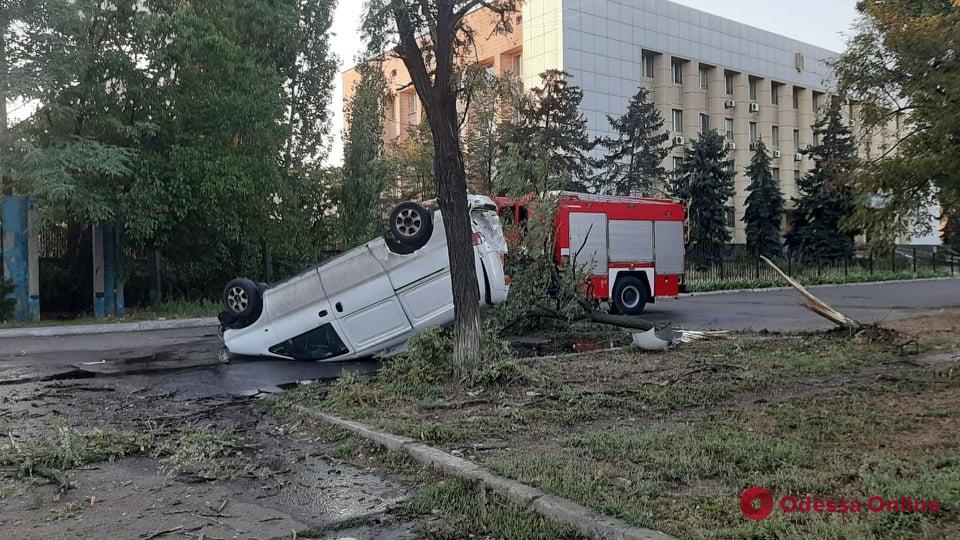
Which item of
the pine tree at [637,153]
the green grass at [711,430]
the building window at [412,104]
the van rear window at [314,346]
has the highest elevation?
the building window at [412,104]

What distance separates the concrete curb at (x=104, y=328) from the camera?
611 inches

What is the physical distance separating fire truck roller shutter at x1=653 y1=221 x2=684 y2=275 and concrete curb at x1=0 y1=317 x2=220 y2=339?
1091 cm

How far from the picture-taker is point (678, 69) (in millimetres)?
46844

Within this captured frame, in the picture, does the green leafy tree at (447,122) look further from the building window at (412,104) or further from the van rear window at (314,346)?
the building window at (412,104)

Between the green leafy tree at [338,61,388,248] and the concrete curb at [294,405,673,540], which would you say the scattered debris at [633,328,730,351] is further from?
the green leafy tree at [338,61,388,248]

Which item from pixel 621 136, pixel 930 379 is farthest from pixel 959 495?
pixel 621 136

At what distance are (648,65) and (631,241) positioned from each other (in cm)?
3138

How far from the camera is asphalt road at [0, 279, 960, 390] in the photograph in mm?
9273

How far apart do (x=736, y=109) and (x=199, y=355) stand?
4635cm

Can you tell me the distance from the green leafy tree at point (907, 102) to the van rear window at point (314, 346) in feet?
30.4

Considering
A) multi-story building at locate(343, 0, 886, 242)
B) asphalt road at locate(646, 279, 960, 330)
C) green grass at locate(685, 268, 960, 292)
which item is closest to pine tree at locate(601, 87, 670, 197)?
multi-story building at locate(343, 0, 886, 242)

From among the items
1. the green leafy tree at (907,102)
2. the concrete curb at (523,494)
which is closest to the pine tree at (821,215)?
the green leafy tree at (907,102)

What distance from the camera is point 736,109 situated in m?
49.7

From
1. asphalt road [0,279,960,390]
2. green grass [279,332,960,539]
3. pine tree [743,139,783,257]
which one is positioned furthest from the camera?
pine tree [743,139,783,257]
